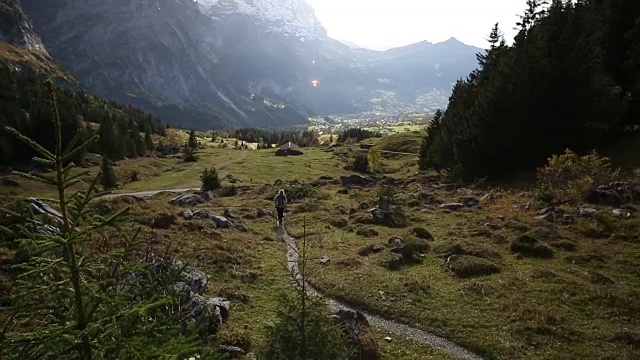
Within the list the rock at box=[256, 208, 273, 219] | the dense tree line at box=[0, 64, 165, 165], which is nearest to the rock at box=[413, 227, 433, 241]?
the rock at box=[256, 208, 273, 219]

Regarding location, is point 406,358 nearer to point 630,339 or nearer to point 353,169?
point 630,339

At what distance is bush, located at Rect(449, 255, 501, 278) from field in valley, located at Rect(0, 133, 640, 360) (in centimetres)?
6

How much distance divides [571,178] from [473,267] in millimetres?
20825

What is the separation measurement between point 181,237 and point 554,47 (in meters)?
48.8

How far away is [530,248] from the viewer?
78.5 feet

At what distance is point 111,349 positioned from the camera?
5859 mm

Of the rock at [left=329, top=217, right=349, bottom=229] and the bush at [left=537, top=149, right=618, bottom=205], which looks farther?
the rock at [left=329, top=217, right=349, bottom=229]

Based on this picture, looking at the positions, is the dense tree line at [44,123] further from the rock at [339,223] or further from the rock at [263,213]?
the rock at [339,223]

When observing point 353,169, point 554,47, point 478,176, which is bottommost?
point 353,169

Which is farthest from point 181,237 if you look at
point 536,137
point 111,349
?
point 536,137

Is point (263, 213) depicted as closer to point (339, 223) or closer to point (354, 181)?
point (339, 223)

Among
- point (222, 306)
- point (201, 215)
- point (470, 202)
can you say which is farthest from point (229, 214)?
point (470, 202)

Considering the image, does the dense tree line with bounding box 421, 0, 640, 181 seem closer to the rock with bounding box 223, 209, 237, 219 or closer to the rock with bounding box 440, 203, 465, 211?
the rock with bounding box 440, 203, 465, 211

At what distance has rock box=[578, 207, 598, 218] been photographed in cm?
2805
